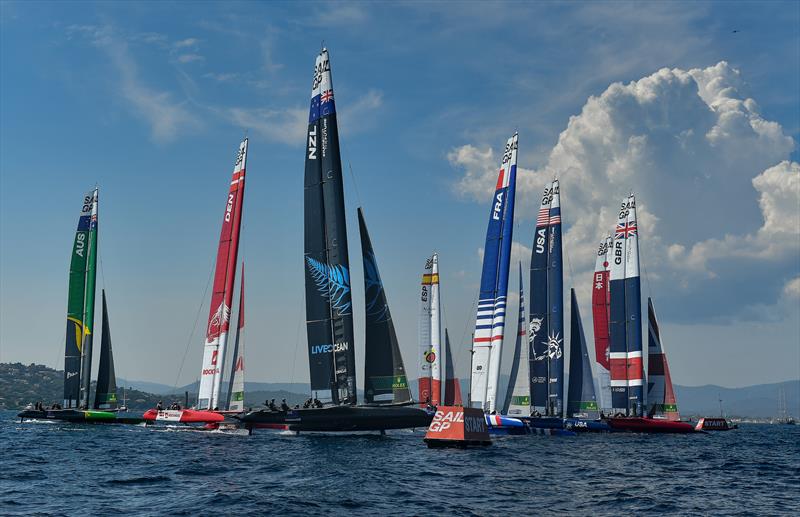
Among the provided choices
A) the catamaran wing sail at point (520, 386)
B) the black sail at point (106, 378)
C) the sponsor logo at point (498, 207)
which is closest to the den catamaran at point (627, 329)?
the catamaran wing sail at point (520, 386)

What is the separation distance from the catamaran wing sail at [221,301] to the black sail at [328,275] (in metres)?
11.7

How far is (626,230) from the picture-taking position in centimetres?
6406

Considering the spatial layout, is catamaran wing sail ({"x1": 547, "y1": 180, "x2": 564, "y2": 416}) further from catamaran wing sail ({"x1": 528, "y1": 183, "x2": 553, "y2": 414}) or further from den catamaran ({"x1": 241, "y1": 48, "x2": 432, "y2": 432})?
den catamaran ({"x1": 241, "y1": 48, "x2": 432, "y2": 432})

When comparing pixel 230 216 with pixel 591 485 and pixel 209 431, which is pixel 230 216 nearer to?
pixel 209 431

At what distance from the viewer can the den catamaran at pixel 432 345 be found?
63906 mm

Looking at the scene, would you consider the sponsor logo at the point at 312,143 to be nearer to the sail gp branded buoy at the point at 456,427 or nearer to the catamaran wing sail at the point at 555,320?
the sail gp branded buoy at the point at 456,427

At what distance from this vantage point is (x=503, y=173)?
48031 mm

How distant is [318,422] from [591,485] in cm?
1717

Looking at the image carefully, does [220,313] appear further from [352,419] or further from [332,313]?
[352,419]

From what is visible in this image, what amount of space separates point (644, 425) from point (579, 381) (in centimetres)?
609

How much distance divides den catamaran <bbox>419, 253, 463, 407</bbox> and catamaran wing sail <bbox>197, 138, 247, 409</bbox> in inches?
670

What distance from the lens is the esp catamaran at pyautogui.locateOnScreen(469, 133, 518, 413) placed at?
149 feet

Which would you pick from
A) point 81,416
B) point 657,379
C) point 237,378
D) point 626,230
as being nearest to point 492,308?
point 237,378

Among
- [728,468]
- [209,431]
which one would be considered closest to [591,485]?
[728,468]
